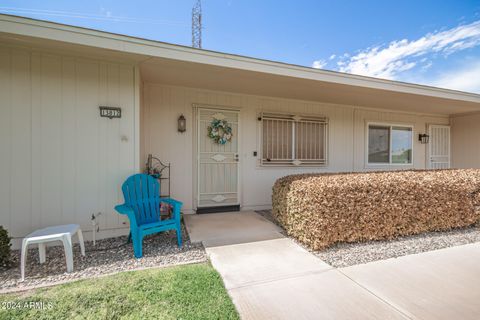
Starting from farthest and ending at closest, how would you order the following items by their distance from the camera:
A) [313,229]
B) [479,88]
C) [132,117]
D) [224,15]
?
1. [479,88]
2. [224,15]
3. [132,117]
4. [313,229]

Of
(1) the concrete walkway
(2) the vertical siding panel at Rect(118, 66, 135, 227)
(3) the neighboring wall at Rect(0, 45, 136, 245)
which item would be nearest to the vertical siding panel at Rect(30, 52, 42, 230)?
(3) the neighboring wall at Rect(0, 45, 136, 245)

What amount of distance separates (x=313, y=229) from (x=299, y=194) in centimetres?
49

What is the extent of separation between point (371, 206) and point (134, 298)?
2950 millimetres

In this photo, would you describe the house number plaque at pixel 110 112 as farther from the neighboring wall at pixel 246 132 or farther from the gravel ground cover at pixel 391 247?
the gravel ground cover at pixel 391 247

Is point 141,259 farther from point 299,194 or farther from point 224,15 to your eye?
point 224,15

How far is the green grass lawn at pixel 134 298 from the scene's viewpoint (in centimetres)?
156

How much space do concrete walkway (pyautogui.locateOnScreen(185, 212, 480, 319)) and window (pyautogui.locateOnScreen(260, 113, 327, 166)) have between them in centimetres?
236

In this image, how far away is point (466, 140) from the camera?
655 cm

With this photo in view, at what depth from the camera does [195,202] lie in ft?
14.5

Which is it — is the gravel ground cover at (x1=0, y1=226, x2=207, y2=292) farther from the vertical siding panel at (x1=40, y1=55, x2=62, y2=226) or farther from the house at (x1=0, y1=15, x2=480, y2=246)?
the vertical siding panel at (x1=40, y1=55, x2=62, y2=226)

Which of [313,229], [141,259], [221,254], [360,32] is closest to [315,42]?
[360,32]

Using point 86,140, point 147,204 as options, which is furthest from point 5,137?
point 147,204

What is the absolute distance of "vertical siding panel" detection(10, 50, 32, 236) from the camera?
2.76 meters

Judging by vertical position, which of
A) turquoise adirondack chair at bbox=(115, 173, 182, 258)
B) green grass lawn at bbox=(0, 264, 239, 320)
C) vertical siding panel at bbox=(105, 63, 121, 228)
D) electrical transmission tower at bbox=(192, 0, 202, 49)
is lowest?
green grass lawn at bbox=(0, 264, 239, 320)
